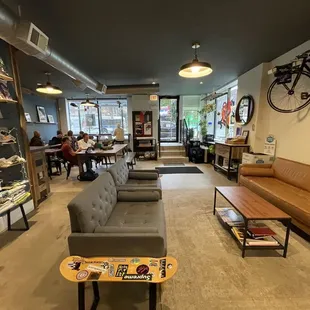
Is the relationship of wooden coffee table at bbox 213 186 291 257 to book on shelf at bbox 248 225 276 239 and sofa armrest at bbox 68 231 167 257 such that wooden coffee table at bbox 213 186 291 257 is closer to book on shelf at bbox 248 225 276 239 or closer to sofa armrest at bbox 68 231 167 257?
book on shelf at bbox 248 225 276 239

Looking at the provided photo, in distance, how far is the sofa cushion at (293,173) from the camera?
10.2 ft

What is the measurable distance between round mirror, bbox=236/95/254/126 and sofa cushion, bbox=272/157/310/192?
1.74m

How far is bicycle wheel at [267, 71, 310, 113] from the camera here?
3.50m

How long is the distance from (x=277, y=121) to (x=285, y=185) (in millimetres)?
1721

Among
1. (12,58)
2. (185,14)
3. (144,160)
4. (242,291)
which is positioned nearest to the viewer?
(242,291)

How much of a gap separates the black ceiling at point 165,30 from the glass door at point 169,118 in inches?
186

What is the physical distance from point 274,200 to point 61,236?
3.14 meters

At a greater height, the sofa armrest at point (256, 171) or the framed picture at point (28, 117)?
the framed picture at point (28, 117)

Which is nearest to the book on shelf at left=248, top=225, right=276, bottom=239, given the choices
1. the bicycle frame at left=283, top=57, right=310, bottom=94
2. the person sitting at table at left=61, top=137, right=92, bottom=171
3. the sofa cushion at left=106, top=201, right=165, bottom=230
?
the sofa cushion at left=106, top=201, right=165, bottom=230

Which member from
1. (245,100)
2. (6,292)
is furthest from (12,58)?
(245,100)

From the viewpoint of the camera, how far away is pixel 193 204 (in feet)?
11.7

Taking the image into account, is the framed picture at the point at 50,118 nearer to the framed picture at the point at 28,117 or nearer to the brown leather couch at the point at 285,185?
the framed picture at the point at 28,117

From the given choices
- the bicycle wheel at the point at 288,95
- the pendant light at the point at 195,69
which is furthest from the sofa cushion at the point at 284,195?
the pendant light at the point at 195,69

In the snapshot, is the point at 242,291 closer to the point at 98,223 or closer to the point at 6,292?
the point at 98,223
